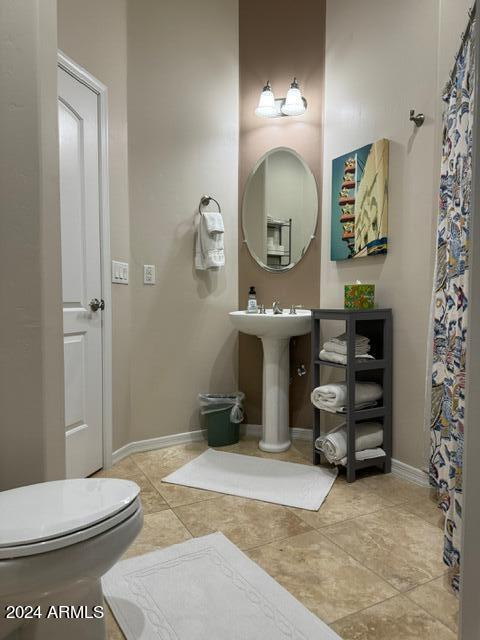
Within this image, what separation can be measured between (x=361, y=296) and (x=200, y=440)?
4.65 ft

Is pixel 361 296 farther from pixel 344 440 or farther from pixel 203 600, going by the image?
pixel 203 600

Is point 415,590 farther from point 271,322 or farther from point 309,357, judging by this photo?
point 309,357

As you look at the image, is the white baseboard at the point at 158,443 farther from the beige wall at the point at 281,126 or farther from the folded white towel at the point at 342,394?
the folded white towel at the point at 342,394

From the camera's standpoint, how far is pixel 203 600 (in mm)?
1293

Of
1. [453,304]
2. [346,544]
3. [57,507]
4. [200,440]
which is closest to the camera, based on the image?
[57,507]

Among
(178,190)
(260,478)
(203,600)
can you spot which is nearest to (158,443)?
(260,478)

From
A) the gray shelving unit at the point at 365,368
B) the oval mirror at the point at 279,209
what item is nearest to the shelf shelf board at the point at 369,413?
the gray shelving unit at the point at 365,368

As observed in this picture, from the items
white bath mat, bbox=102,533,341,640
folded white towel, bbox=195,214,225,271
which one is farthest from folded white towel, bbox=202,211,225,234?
white bath mat, bbox=102,533,341,640

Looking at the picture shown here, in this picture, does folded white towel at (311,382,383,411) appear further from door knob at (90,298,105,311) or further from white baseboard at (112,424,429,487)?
door knob at (90,298,105,311)

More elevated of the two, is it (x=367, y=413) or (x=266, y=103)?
(x=266, y=103)

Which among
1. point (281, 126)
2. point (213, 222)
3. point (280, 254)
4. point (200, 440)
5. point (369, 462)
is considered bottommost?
point (200, 440)

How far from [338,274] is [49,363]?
1.83 m

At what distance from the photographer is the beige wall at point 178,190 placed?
252 centimetres

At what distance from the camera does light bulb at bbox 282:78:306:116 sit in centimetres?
268
